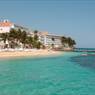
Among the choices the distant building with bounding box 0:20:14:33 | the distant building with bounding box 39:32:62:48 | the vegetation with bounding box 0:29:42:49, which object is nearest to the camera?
the vegetation with bounding box 0:29:42:49

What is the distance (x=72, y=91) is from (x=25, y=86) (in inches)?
137

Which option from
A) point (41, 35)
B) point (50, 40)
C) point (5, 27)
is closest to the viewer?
point (5, 27)

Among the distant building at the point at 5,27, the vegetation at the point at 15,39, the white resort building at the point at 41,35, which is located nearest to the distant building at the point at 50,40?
the white resort building at the point at 41,35

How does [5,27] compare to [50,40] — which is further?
[50,40]

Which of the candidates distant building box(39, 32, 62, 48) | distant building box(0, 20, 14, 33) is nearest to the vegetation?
distant building box(0, 20, 14, 33)

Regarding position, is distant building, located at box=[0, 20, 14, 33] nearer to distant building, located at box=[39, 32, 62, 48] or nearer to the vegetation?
the vegetation

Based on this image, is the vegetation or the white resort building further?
the white resort building

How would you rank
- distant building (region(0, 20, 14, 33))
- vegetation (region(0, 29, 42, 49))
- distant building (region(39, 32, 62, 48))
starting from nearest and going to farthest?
1. vegetation (region(0, 29, 42, 49))
2. distant building (region(0, 20, 14, 33))
3. distant building (region(39, 32, 62, 48))

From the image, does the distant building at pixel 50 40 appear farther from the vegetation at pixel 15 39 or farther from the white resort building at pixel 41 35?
the vegetation at pixel 15 39

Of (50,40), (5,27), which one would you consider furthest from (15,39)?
(50,40)

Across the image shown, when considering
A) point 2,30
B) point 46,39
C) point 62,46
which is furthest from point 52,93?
point 62,46

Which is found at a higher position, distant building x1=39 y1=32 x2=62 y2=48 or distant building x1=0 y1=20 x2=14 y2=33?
distant building x1=0 y1=20 x2=14 y2=33

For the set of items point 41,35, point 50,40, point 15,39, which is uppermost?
point 41,35

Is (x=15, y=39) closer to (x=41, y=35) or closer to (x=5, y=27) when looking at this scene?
(x=5, y=27)
